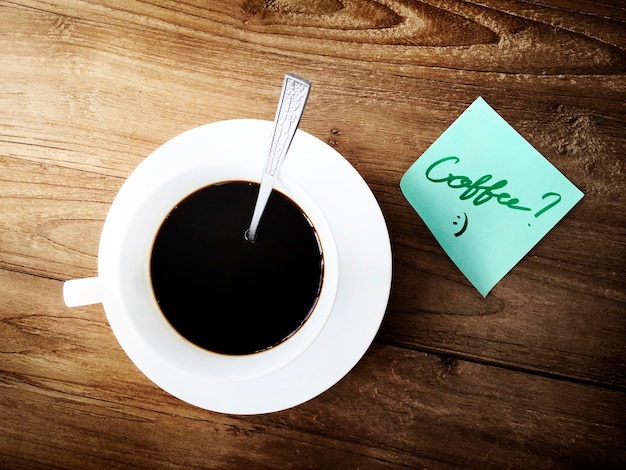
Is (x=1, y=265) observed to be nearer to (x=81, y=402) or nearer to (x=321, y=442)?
(x=81, y=402)

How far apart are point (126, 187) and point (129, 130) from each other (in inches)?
5.0

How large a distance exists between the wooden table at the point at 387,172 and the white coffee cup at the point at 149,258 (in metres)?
0.10

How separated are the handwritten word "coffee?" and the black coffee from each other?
225mm

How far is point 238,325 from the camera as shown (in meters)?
0.70

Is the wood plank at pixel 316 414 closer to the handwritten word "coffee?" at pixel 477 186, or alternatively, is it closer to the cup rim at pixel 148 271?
the cup rim at pixel 148 271

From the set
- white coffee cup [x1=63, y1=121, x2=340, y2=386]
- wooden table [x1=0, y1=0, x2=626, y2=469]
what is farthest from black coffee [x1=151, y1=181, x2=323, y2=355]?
wooden table [x1=0, y1=0, x2=626, y2=469]

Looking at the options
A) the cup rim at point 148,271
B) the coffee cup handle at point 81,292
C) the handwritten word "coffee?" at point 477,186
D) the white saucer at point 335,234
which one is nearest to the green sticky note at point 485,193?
the handwritten word "coffee?" at point 477,186

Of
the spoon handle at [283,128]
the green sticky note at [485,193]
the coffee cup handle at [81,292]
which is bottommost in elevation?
the coffee cup handle at [81,292]

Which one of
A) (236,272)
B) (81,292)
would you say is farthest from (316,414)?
(81,292)

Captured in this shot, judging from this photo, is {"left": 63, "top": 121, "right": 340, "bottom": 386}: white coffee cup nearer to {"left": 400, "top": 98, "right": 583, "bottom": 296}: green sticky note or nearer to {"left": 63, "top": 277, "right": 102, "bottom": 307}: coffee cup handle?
{"left": 63, "top": 277, "right": 102, "bottom": 307}: coffee cup handle

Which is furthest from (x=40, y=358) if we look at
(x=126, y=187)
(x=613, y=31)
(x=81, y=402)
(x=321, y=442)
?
(x=613, y=31)

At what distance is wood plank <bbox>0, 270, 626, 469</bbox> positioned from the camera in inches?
29.8

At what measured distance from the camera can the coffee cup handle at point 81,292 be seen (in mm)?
632

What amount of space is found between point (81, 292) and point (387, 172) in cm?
46
